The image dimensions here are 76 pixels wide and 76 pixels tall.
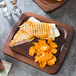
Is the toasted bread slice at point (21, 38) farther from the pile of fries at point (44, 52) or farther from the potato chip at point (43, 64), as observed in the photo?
the potato chip at point (43, 64)

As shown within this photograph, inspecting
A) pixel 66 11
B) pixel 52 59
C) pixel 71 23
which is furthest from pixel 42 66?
pixel 66 11

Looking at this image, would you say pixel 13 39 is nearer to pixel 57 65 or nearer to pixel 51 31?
pixel 51 31

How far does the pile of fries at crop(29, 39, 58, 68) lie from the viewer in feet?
4.44

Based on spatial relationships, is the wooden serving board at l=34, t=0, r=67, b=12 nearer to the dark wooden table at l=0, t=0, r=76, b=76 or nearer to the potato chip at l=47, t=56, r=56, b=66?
the dark wooden table at l=0, t=0, r=76, b=76

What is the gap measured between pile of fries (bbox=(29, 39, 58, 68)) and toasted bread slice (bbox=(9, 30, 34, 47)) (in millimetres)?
86

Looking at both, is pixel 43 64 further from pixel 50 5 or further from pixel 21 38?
pixel 50 5

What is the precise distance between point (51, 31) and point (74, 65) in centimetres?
34

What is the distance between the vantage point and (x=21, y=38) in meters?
1.49

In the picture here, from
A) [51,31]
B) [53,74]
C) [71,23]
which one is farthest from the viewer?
[71,23]

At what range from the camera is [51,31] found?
1481 millimetres

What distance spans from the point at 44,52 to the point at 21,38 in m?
0.26

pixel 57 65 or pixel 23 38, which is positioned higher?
pixel 23 38

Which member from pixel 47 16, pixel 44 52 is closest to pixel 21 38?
pixel 44 52

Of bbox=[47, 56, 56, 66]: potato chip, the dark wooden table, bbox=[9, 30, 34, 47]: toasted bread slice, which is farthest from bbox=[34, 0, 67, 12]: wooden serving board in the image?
bbox=[47, 56, 56, 66]: potato chip
